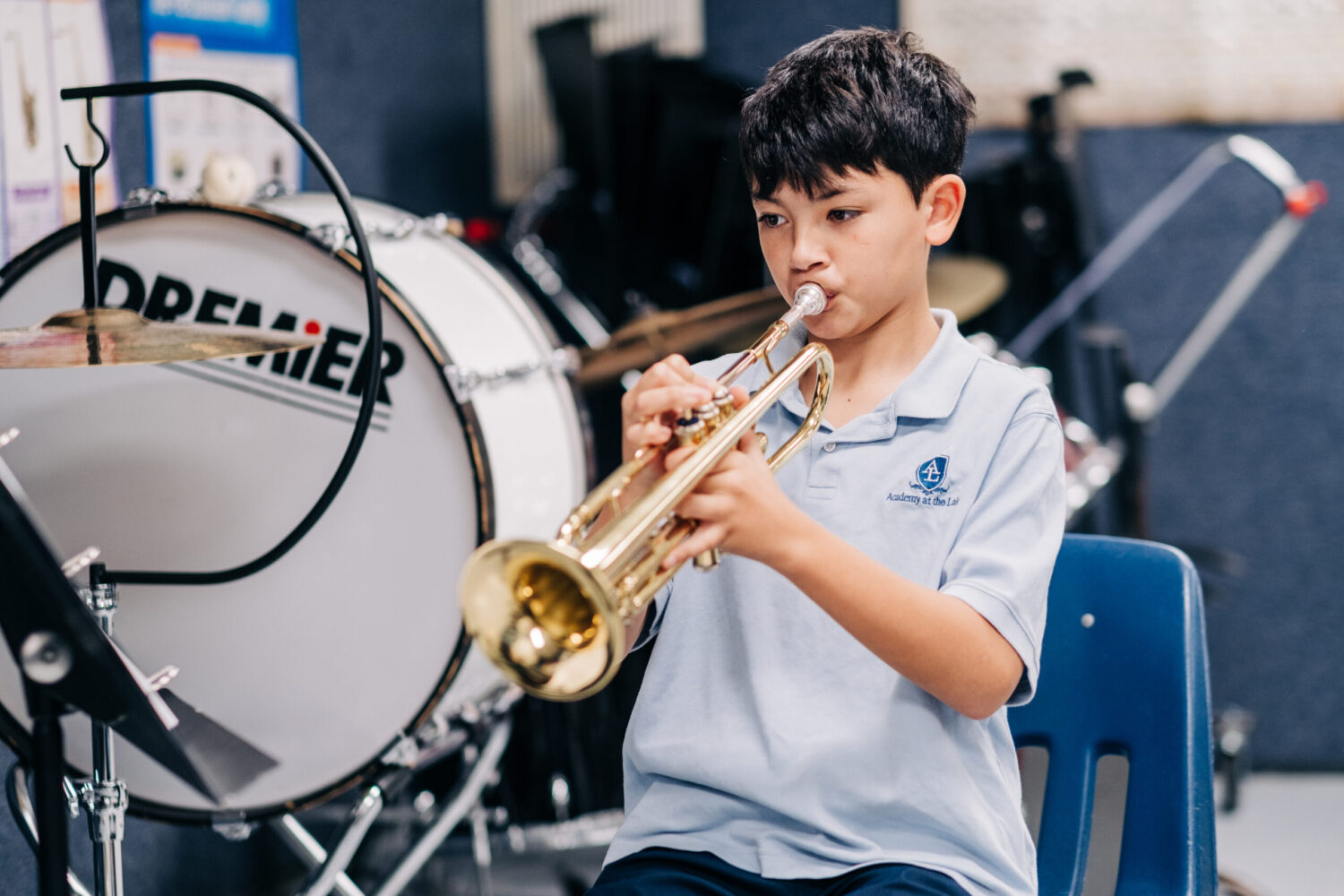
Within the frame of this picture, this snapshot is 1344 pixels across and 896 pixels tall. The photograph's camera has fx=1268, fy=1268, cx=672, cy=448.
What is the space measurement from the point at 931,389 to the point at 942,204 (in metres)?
0.16

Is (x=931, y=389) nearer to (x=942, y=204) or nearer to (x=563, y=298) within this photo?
(x=942, y=204)

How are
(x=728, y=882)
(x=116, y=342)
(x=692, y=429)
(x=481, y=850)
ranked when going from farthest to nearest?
1. (x=481, y=850)
2. (x=116, y=342)
3. (x=728, y=882)
4. (x=692, y=429)

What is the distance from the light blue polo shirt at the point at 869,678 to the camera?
96 centimetres

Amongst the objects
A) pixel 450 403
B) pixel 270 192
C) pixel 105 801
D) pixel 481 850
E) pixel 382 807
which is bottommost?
pixel 481 850

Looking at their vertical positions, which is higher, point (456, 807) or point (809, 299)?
point (809, 299)

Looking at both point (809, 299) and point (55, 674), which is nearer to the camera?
point (55, 674)

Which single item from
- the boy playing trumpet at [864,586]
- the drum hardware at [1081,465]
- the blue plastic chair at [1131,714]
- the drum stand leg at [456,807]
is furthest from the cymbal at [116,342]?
the drum hardware at [1081,465]

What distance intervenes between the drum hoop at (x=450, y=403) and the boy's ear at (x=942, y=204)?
571 mm

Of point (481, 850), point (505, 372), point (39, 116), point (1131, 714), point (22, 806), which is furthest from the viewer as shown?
point (481, 850)

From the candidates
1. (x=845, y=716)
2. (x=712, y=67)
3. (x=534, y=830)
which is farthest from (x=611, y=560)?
(x=712, y=67)

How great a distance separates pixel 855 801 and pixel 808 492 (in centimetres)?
25

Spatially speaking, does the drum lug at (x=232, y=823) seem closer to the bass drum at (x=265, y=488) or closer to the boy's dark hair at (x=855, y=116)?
the bass drum at (x=265, y=488)

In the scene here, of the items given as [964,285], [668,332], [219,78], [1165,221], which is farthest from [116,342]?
[1165,221]

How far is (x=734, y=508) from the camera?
2.75 feet
